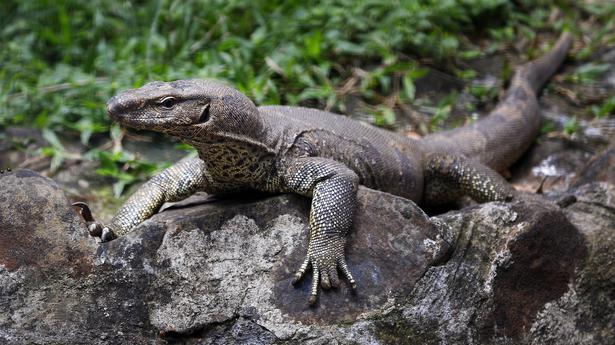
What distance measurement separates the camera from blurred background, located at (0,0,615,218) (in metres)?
8.02

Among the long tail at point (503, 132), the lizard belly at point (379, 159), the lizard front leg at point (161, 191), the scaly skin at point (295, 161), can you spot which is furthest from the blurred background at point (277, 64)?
the lizard belly at point (379, 159)

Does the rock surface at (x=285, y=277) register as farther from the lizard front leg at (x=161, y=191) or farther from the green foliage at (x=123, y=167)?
the green foliage at (x=123, y=167)

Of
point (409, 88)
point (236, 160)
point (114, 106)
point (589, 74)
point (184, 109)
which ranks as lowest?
point (589, 74)

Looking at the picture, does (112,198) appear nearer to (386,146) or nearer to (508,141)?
(386,146)

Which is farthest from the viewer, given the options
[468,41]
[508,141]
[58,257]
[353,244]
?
[468,41]

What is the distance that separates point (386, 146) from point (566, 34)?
5.12 metres

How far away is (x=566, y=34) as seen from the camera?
10.3m

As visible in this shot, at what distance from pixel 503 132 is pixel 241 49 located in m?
3.42

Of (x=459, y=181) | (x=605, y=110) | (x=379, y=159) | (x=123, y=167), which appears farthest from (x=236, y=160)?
(x=605, y=110)

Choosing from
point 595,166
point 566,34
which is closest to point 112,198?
point 595,166

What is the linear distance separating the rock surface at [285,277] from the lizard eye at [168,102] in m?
0.83

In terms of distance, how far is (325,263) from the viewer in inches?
193

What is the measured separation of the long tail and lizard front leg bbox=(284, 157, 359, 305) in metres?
2.15

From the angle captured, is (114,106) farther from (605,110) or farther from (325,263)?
(605,110)
